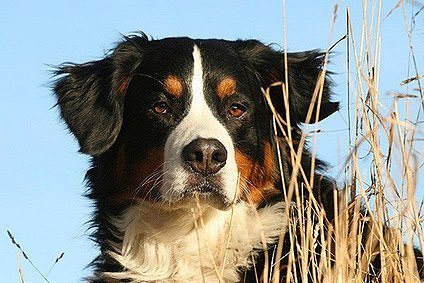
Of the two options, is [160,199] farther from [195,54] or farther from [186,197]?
[195,54]

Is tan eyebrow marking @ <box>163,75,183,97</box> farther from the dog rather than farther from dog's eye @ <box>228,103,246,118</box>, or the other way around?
dog's eye @ <box>228,103,246,118</box>

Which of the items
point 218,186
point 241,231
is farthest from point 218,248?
point 218,186

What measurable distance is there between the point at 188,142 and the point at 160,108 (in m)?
0.50

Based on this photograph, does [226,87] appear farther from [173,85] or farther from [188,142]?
[188,142]

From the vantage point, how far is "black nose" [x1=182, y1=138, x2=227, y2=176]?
4289 millimetres

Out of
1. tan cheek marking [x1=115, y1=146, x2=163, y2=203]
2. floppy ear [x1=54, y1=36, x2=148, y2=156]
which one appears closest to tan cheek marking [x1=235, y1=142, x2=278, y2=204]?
tan cheek marking [x1=115, y1=146, x2=163, y2=203]

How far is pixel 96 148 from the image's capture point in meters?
4.91

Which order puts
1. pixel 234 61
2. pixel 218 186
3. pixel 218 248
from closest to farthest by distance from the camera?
pixel 218 186
pixel 218 248
pixel 234 61

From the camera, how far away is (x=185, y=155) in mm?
4355

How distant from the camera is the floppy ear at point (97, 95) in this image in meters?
4.95

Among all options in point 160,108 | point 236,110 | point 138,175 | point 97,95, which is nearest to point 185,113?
point 160,108

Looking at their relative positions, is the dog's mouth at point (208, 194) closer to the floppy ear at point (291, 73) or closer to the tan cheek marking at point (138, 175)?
the tan cheek marking at point (138, 175)

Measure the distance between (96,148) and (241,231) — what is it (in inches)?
37.4

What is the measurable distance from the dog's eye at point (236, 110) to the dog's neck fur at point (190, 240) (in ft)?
1.62
